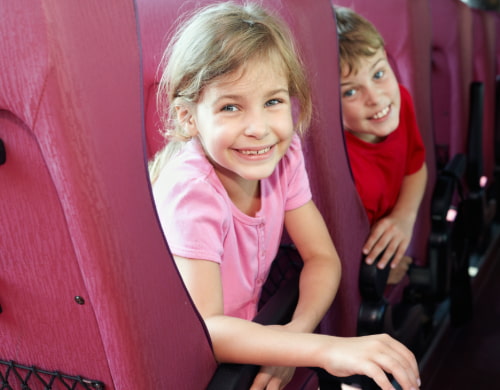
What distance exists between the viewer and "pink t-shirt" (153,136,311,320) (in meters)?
0.86

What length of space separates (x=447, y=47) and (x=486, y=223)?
0.71 meters

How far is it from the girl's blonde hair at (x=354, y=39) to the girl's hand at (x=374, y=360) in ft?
2.32

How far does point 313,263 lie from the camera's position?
104 centimetres

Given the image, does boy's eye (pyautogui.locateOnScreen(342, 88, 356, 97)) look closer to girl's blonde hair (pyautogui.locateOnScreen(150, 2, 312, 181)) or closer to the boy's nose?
the boy's nose

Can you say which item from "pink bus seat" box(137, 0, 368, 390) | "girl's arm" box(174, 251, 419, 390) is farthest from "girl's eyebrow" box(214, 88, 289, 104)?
"girl's arm" box(174, 251, 419, 390)

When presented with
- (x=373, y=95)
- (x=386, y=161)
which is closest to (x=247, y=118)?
(x=373, y=95)

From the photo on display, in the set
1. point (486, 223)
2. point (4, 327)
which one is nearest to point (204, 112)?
point (4, 327)

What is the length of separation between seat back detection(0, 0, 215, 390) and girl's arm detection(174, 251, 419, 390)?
99 mm

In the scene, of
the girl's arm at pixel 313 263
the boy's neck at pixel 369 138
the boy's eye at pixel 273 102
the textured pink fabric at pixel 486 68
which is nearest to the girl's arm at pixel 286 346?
the girl's arm at pixel 313 263

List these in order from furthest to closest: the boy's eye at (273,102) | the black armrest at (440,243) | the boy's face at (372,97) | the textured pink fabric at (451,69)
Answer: the textured pink fabric at (451,69) < the black armrest at (440,243) < the boy's face at (372,97) < the boy's eye at (273,102)

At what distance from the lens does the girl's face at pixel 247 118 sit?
86 centimetres

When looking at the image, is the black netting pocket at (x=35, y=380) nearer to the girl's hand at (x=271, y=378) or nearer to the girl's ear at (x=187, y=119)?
the girl's hand at (x=271, y=378)

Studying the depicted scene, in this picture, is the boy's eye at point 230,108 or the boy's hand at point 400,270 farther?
the boy's hand at point 400,270

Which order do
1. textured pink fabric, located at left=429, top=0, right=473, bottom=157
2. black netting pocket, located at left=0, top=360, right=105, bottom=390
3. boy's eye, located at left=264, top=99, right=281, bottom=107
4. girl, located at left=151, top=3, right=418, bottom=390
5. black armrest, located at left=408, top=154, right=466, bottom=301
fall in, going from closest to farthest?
black netting pocket, located at left=0, top=360, right=105, bottom=390
girl, located at left=151, top=3, right=418, bottom=390
boy's eye, located at left=264, top=99, right=281, bottom=107
black armrest, located at left=408, top=154, right=466, bottom=301
textured pink fabric, located at left=429, top=0, right=473, bottom=157
